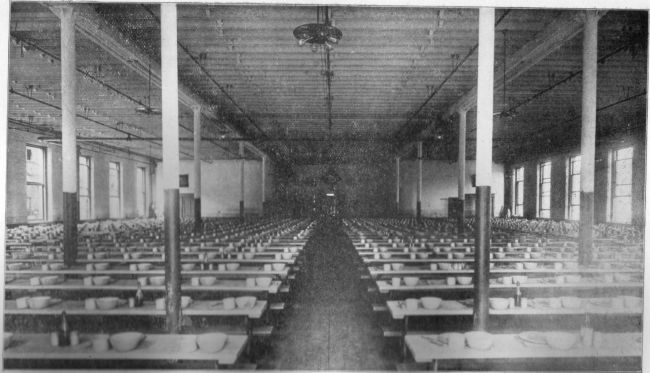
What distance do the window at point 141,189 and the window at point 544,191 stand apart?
2261 cm

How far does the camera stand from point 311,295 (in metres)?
7.86

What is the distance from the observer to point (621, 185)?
16328mm

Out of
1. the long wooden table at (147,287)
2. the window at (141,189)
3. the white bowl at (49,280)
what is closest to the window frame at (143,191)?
the window at (141,189)

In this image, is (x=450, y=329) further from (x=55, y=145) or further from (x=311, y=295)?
(x=55, y=145)

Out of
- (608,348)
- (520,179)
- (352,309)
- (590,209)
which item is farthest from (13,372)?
(520,179)

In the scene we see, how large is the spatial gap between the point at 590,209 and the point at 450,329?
417cm

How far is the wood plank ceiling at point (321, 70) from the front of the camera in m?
8.45

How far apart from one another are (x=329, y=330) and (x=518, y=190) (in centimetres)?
2415

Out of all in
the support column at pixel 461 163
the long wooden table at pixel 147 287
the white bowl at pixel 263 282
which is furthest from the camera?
the support column at pixel 461 163

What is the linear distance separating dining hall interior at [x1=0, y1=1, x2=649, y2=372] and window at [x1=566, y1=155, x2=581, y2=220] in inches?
4.5

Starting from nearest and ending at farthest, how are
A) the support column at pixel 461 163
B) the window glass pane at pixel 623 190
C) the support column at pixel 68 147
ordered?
the support column at pixel 68 147 < the support column at pixel 461 163 < the window glass pane at pixel 623 190

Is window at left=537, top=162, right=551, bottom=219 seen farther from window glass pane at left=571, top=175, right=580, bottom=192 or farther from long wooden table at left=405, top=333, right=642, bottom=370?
long wooden table at left=405, top=333, right=642, bottom=370

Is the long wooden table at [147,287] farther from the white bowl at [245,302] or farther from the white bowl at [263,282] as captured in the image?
the white bowl at [245,302]

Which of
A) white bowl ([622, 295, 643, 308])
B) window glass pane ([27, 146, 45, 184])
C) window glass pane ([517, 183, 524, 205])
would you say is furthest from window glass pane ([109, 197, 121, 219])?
white bowl ([622, 295, 643, 308])
